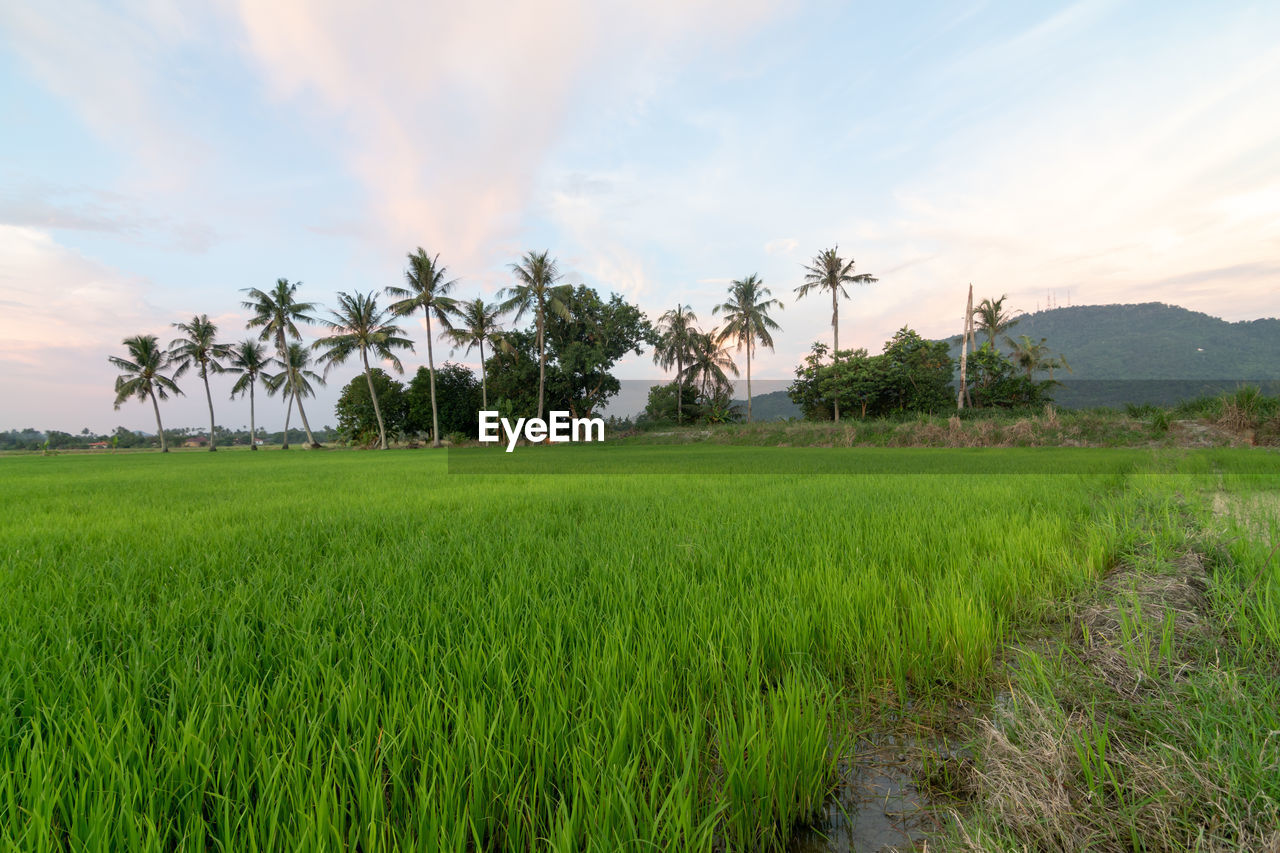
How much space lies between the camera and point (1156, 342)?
72250 millimetres

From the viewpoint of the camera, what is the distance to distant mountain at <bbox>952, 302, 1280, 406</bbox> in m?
46.6

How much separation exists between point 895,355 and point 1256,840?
102ft

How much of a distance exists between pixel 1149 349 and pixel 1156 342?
4.75 meters

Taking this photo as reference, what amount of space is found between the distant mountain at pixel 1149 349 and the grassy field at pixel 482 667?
169 feet

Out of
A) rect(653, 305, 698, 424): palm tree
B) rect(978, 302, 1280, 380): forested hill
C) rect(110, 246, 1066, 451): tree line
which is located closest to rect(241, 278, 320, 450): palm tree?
rect(110, 246, 1066, 451): tree line

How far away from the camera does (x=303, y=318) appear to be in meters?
29.8

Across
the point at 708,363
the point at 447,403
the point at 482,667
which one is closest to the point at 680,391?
the point at 708,363

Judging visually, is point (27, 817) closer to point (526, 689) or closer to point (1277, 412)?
point (526, 689)

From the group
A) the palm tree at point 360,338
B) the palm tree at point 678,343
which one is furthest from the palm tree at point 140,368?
the palm tree at point 678,343

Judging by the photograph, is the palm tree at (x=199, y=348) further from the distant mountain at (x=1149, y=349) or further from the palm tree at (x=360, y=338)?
the distant mountain at (x=1149, y=349)

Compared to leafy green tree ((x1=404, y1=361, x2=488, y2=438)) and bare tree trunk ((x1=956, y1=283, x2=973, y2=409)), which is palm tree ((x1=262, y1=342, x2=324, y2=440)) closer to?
leafy green tree ((x1=404, y1=361, x2=488, y2=438))

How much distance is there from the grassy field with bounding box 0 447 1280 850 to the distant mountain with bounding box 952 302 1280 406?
5156cm

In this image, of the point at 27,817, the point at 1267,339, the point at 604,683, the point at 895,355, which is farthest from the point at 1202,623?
the point at 1267,339

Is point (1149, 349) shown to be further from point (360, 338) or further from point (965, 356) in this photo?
point (360, 338)
